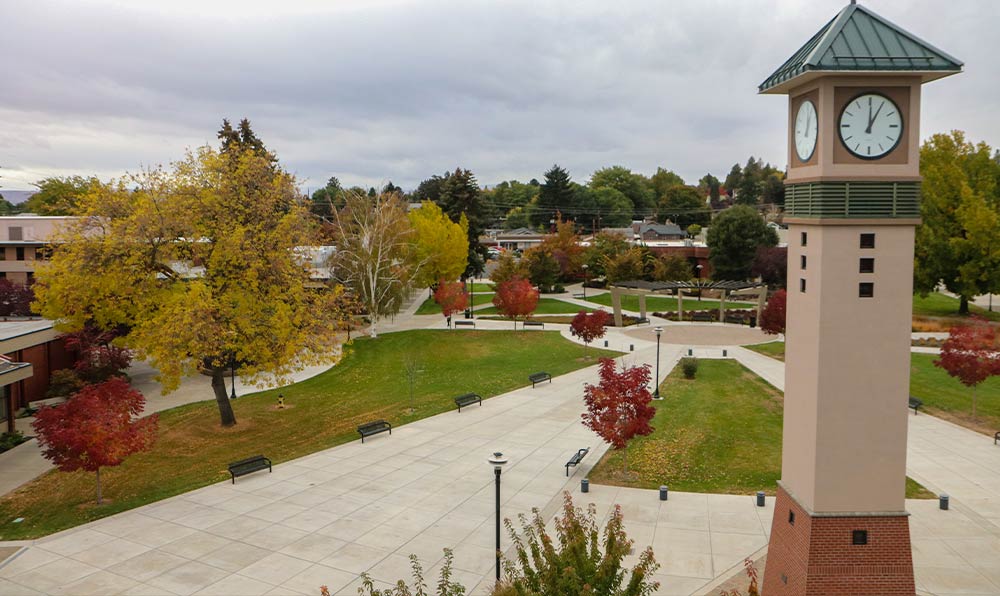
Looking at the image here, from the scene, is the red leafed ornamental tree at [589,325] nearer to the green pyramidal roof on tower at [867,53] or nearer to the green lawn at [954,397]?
the green lawn at [954,397]

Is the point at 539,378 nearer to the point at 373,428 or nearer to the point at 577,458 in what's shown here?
the point at 373,428

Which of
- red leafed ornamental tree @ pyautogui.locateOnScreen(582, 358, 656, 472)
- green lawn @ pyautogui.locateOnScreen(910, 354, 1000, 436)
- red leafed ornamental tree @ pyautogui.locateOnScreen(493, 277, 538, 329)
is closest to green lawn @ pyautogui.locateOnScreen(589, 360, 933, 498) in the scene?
red leafed ornamental tree @ pyautogui.locateOnScreen(582, 358, 656, 472)

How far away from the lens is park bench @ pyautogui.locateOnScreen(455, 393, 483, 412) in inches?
1154

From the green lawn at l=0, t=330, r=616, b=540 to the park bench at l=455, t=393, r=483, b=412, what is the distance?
0.58 meters

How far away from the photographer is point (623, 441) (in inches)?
834

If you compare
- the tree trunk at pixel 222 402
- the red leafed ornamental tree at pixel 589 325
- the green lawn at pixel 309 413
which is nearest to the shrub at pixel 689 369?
the red leafed ornamental tree at pixel 589 325

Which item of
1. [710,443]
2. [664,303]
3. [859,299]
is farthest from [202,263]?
[664,303]

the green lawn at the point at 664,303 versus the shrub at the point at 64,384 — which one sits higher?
the green lawn at the point at 664,303

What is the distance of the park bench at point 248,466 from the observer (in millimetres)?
20708

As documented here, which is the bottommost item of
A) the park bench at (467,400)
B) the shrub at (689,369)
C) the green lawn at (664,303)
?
the park bench at (467,400)

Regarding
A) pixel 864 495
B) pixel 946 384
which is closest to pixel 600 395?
pixel 864 495

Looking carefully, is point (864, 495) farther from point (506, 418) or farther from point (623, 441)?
point (506, 418)

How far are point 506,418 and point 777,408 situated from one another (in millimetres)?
11254

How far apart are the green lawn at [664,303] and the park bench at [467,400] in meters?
31.6
